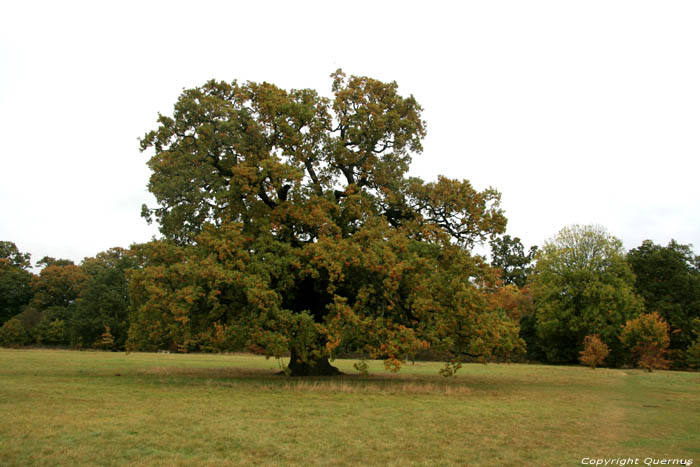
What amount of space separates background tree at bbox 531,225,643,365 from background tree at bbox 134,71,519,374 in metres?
37.3

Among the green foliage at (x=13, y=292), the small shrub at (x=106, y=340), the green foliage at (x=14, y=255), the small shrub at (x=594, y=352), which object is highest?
the green foliage at (x=14, y=255)

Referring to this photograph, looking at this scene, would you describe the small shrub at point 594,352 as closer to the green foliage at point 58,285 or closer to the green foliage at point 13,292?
the green foliage at point 58,285

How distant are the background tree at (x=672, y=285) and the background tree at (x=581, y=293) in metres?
2.71

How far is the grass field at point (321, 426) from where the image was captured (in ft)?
28.0

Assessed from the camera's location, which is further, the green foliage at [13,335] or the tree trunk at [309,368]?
the green foliage at [13,335]

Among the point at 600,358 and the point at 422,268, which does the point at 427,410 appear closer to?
the point at 422,268

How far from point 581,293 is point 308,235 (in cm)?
4631

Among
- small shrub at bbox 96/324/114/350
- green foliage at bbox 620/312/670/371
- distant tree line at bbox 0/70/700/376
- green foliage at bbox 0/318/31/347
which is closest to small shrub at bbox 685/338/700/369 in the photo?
green foliage at bbox 620/312/670/371

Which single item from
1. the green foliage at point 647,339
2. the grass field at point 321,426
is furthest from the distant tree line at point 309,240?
the green foliage at point 647,339

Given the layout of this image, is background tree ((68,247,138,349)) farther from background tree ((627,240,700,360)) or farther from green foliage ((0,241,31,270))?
background tree ((627,240,700,360))

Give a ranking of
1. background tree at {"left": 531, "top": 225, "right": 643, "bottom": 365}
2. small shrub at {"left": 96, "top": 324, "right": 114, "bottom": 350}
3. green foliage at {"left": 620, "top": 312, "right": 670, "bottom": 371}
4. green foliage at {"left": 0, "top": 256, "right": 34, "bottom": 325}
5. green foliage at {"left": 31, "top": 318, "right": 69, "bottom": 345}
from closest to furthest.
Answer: green foliage at {"left": 620, "top": 312, "right": 670, "bottom": 371}
background tree at {"left": 531, "top": 225, "right": 643, "bottom": 365}
small shrub at {"left": 96, "top": 324, "right": 114, "bottom": 350}
green foliage at {"left": 31, "top": 318, "right": 69, "bottom": 345}
green foliage at {"left": 0, "top": 256, "right": 34, "bottom": 325}

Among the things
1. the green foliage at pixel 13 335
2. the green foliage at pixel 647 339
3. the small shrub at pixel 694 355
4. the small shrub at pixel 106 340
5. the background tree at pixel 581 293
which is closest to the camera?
the small shrub at pixel 694 355

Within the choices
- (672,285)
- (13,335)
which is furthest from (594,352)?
(13,335)

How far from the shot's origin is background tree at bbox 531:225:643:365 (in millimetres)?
55812
